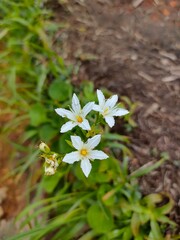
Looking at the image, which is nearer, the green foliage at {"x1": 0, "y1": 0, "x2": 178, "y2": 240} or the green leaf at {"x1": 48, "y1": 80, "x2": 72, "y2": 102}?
the green foliage at {"x1": 0, "y1": 0, "x2": 178, "y2": 240}

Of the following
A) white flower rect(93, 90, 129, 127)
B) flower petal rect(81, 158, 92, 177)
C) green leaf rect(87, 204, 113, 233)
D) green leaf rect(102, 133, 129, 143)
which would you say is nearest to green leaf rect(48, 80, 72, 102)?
green leaf rect(102, 133, 129, 143)

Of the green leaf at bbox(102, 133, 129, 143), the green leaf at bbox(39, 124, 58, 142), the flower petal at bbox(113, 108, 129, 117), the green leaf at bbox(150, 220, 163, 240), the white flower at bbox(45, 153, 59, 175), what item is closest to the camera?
the white flower at bbox(45, 153, 59, 175)

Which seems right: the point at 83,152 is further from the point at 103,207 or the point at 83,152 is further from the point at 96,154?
the point at 103,207

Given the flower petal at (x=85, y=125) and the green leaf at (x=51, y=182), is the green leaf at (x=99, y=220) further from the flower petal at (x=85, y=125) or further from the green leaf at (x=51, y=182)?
the flower petal at (x=85, y=125)

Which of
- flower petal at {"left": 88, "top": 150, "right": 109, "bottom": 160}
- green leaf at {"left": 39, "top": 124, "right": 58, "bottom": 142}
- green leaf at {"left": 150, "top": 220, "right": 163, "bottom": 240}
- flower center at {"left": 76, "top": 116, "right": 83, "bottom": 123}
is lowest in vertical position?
green leaf at {"left": 150, "top": 220, "right": 163, "bottom": 240}

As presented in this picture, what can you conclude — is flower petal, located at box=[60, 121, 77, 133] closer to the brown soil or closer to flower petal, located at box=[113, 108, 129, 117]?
flower petal, located at box=[113, 108, 129, 117]

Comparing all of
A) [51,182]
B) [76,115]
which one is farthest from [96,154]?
[51,182]

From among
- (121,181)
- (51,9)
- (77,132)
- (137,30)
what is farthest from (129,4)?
(77,132)
